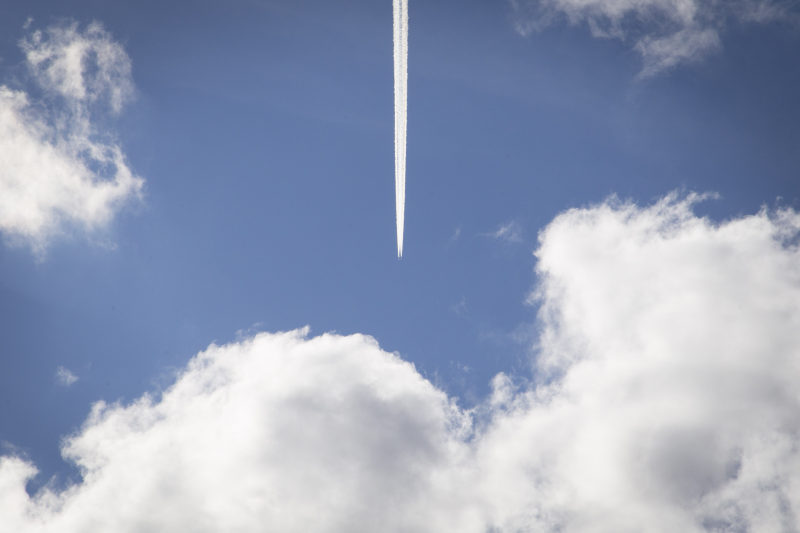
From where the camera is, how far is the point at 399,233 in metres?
87.6

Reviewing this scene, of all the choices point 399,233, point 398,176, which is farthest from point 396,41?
point 399,233

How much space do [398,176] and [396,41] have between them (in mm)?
24183

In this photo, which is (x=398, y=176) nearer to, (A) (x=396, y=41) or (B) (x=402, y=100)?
(B) (x=402, y=100)

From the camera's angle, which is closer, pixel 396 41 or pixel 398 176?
pixel 396 41

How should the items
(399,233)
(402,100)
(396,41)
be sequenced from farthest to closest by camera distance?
(399,233) < (402,100) < (396,41)

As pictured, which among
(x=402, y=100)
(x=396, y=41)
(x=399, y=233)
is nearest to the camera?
(x=396, y=41)

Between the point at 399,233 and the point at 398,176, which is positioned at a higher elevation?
the point at 398,176

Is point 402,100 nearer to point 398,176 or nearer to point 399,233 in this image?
point 398,176

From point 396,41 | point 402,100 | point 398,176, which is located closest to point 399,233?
point 398,176

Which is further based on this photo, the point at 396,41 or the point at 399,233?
the point at 399,233

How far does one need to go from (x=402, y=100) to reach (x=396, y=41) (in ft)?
30.1

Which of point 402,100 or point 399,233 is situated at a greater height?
point 402,100

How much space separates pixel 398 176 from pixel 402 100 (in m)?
15.1

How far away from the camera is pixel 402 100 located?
77562 mm
